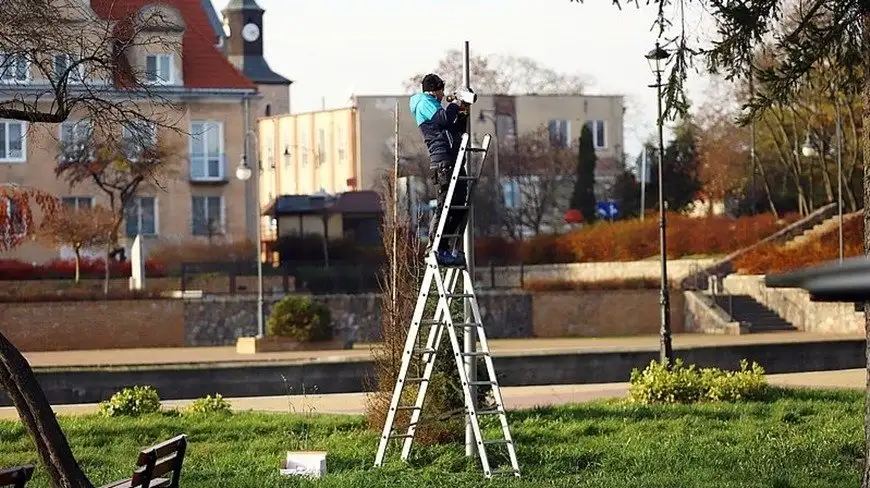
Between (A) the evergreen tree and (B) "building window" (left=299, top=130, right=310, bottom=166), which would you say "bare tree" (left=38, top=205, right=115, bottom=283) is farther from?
(B) "building window" (left=299, top=130, right=310, bottom=166)

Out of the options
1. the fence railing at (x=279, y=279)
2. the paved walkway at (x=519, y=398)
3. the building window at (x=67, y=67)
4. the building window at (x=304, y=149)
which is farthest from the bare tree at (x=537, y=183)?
the building window at (x=67, y=67)

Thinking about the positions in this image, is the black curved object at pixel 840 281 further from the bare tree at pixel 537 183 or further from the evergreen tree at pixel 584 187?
the evergreen tree at pixel 584 187

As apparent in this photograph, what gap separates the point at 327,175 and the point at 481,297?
3843cm

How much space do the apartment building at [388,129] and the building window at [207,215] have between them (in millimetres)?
13200

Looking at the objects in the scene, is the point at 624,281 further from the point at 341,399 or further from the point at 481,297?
the point at 341,399

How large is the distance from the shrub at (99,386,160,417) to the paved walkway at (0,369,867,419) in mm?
1573

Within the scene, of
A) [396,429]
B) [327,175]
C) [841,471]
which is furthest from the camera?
[327,175]

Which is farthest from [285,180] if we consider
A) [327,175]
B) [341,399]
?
[341,399]

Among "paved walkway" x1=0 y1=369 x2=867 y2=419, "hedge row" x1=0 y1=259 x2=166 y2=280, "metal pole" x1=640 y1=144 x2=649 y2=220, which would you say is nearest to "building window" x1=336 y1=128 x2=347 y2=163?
"metal pole" x1=640 y1=144 x2=649 y2=220

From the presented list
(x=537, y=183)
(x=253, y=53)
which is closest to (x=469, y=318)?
(x=537, y=183)

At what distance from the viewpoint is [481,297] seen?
153 ft

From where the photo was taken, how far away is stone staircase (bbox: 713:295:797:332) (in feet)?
144

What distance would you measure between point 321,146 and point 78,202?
1237 inches

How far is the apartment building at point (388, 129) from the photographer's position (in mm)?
74875
